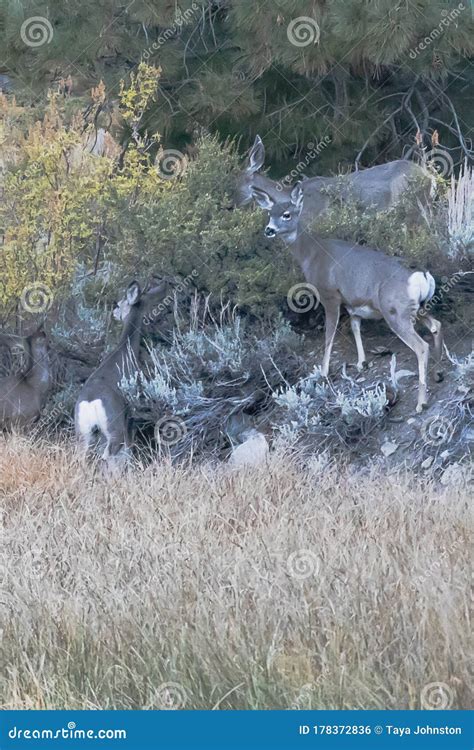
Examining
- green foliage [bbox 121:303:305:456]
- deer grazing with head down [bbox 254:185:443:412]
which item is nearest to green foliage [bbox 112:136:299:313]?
green foliage [bbox 121:303:305:456]

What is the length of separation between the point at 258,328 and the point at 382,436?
1611 mm

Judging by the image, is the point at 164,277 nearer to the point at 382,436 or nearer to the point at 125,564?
the point at 382,436

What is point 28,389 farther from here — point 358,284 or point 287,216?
point 358,284

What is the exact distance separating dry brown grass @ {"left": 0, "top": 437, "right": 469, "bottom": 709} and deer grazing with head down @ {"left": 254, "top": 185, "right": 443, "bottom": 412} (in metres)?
1.74

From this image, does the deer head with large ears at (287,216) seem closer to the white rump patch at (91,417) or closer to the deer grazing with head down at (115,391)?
the deer grazing with head down at (115,391)

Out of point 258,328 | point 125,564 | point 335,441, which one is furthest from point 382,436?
point 125,564

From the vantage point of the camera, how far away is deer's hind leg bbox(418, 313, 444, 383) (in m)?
9.20

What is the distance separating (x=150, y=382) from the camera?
9.65 metres

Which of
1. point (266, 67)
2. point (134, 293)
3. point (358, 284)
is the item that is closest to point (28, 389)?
point (134, 293)

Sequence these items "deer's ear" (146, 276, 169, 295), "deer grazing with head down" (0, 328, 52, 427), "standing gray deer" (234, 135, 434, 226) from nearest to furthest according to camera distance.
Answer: "deer grazing with head down" (0, 328, 52, 427), "deer's ear" (146, 276, 169, 295), "standing gray deer" (234, 135, 434, 226)

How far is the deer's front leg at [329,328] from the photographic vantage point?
9383mm

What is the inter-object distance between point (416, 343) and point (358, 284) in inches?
26.6

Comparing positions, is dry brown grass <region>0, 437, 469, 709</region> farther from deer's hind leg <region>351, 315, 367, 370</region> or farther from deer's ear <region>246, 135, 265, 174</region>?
deer's ear <region>246, 135, 265, 174</region>

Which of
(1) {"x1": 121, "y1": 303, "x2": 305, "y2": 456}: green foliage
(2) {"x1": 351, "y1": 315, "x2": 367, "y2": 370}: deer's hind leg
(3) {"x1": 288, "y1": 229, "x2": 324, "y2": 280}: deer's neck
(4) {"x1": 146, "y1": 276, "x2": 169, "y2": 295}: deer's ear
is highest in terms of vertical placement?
(3) {"x1": 288, "y1": 229, "x2": 324, "y2": 280}: deer's neck
